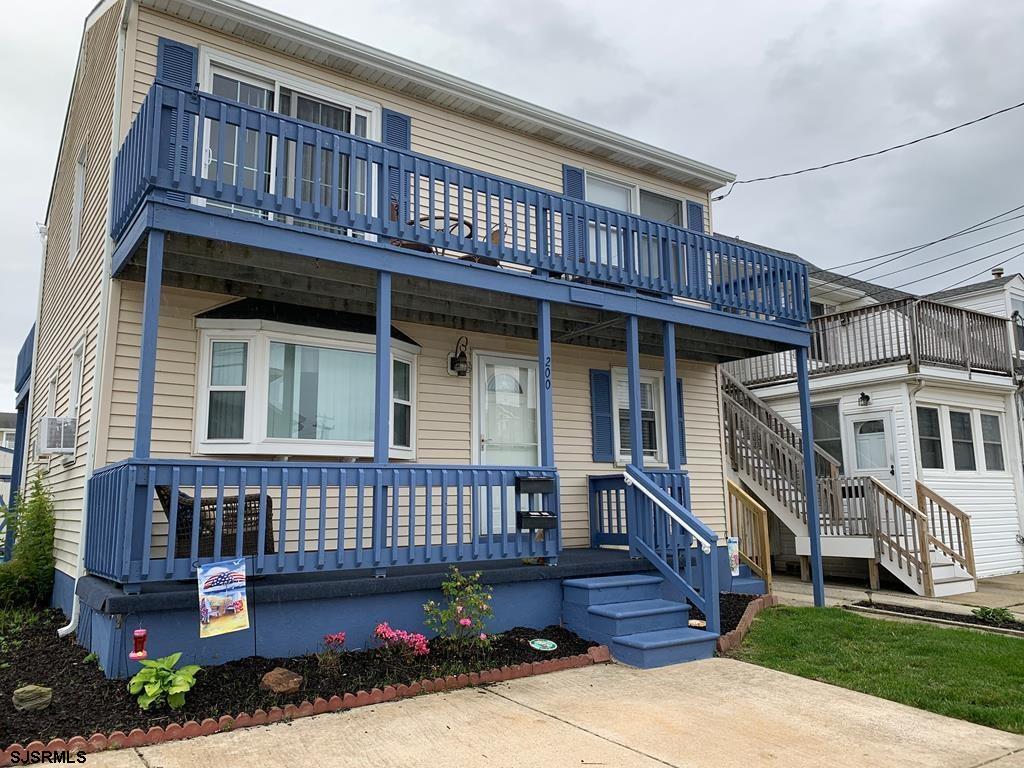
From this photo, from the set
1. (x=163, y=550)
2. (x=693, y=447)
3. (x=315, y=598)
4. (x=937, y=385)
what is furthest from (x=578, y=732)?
(x=937, y=385)

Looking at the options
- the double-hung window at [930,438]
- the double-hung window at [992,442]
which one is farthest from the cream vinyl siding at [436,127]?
the double-hung window at [992,442]

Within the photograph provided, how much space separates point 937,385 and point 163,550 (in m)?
12.6

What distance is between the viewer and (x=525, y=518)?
273 inches

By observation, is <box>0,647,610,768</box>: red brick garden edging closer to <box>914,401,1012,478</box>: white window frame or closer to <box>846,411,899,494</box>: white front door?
<box>846,411,899,494</box>: white front door

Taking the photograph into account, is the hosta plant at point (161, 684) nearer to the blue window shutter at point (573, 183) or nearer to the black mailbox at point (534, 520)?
the black mailbox at point (534, 520)

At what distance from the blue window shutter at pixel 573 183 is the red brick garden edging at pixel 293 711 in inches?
257

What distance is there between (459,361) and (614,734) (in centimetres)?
517

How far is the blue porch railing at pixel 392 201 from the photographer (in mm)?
5898

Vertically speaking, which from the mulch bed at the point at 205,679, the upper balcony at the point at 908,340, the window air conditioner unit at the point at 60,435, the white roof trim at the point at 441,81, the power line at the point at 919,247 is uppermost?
the power line at the point at 919,247

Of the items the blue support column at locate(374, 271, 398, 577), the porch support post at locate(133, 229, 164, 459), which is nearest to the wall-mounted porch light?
the blue support column at locate(374, 271, 398, 577)

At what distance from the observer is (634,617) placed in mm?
6684

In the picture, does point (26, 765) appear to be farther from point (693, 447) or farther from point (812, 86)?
point (812, 86)

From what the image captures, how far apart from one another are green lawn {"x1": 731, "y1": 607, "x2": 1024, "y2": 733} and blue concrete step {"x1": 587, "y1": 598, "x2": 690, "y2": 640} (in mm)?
677

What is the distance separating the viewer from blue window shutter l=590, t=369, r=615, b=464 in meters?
10.0
